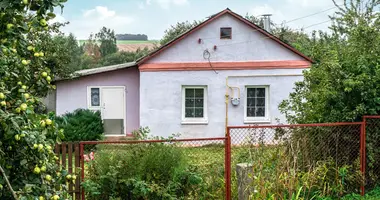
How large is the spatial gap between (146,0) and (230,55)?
6960 millimetres

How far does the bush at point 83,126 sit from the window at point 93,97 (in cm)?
96

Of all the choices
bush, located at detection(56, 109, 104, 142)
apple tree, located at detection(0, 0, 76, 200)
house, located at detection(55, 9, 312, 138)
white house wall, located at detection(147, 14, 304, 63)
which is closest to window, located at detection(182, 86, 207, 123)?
house, located at detection(55, 9, 312, 138)

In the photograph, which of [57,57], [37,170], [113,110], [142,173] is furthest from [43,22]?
[113,110]

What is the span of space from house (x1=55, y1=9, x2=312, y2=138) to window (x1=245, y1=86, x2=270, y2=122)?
0.11ft

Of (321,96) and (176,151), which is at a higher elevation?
(321,96)

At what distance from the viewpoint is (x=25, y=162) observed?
3.20m

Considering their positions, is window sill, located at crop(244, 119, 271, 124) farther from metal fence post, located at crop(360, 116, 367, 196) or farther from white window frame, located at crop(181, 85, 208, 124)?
metal fence post, located at crop(360, 116, 367, 196)

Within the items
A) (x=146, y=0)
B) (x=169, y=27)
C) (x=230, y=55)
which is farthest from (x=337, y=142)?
(x=169, y=27)

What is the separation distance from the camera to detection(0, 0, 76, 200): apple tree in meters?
3.07

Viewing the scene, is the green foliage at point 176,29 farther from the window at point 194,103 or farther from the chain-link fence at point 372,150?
the chain-link fence at point 372,150

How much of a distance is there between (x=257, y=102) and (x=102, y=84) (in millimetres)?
5343

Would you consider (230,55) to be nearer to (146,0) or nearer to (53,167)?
(146,0)

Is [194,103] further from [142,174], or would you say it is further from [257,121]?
[142,174]

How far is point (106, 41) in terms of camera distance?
34375 mm
